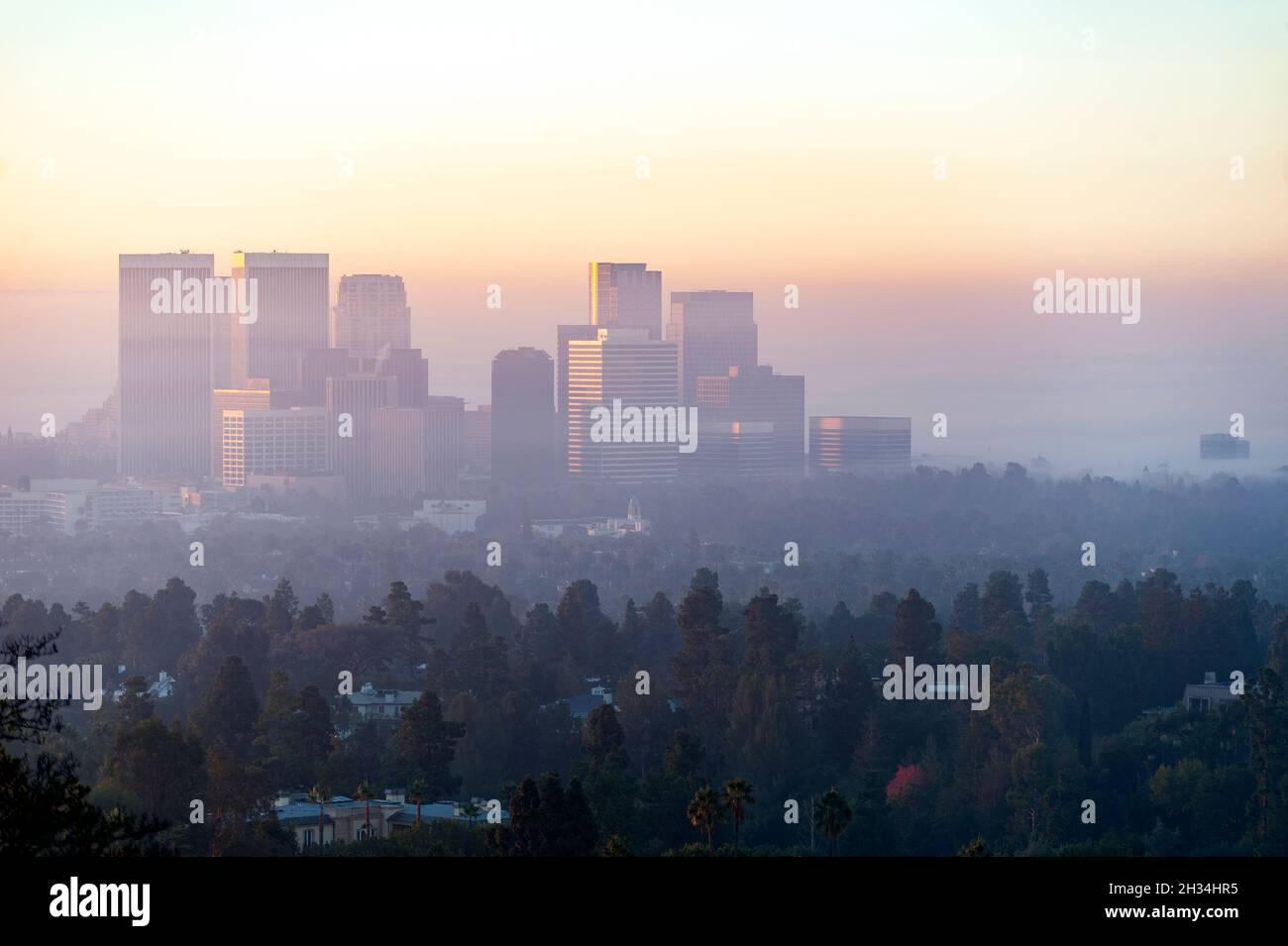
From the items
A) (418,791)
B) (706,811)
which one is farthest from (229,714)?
(706,811)

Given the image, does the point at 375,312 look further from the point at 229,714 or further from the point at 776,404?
the point at 229,714

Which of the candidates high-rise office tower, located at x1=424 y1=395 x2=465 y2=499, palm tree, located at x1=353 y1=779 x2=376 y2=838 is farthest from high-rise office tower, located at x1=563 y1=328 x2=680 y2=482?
palm tree, located at x1=353 y1=779 x2=376 y2=838

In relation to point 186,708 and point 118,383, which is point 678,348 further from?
point 186,708

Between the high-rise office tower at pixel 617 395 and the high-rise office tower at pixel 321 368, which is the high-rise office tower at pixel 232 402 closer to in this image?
the high-rise office tower at pixel 321 368

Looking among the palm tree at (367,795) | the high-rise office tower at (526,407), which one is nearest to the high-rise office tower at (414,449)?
the high-rise office tower at (526,407)

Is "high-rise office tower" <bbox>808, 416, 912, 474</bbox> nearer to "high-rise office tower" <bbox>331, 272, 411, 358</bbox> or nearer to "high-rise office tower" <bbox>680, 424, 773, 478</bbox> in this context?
"high-rise office tower" <bbox>680, 424, 773, 478</bbox>

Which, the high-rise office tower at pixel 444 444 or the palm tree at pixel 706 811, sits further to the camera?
the high-rise office tower at pixel 444 444

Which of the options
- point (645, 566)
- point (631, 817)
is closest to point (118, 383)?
point (645, 566)
